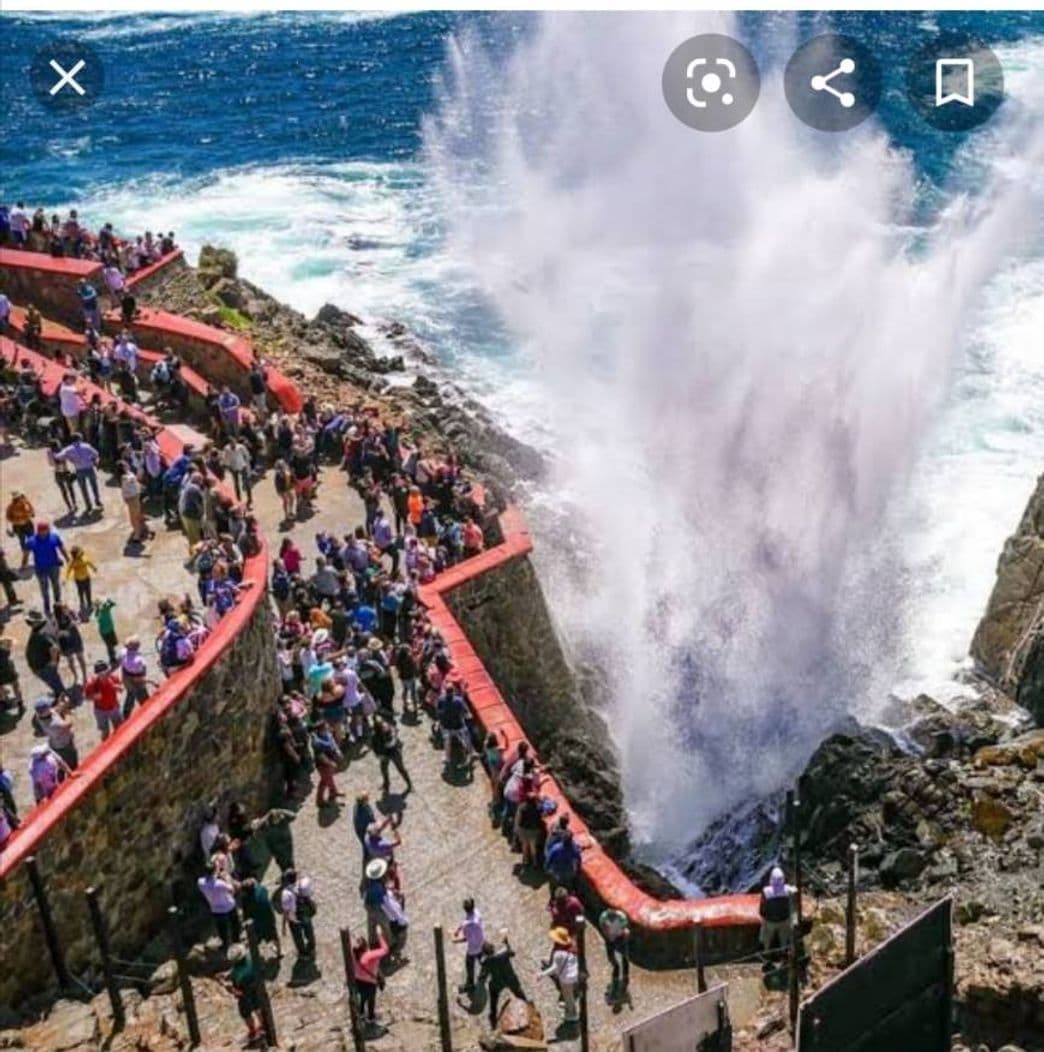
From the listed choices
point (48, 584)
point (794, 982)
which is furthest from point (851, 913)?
point (48, 584)

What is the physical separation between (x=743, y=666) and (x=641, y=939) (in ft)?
39.3

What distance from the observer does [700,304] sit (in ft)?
155

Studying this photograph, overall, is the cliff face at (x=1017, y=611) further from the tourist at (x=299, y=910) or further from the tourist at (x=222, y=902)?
the tourist at (x=222, y=902)

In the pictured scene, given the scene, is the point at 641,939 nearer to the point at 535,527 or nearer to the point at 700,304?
the point at 535,527

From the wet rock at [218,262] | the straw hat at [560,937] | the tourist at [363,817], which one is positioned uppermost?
the wet rock at [218,262]

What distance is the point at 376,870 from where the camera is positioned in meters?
16.8

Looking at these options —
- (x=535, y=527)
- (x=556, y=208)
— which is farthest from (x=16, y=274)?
(x=556, y=208)

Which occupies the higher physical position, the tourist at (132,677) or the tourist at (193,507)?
the tourist at (193,507)

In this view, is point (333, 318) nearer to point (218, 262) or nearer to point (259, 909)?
point (218, 262)

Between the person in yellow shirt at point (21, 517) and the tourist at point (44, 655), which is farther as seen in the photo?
the person in yellow shirt at point (21, 517)

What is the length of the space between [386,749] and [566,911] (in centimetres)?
377

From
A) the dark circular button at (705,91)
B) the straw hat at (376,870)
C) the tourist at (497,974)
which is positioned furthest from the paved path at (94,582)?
the dark circular button at (705,91)

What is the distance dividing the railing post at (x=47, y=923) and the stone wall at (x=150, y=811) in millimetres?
71

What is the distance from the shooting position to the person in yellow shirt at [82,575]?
20.4 metres
